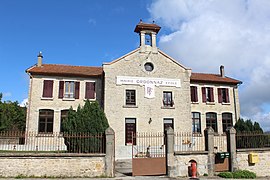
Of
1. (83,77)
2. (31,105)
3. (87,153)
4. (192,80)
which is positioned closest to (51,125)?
(31,105)

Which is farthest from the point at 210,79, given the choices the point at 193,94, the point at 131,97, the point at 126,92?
the point at 126,92

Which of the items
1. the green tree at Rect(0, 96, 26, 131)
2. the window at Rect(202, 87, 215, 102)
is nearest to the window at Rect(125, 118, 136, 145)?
the window at Rect(202, 87, 215, 102)

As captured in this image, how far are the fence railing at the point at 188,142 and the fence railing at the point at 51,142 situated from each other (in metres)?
9.60

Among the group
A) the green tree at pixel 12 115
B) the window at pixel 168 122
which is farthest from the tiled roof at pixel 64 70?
the green tree at pixel 12 115

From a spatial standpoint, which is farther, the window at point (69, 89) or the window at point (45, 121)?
the window at point (69, 89)

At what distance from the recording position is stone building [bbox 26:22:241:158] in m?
24.1

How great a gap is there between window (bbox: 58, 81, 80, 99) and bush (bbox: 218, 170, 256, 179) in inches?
620

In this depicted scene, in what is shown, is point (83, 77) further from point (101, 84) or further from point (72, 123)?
point (72, 123)

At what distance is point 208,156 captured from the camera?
15.4m

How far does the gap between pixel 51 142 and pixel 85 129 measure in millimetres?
9939

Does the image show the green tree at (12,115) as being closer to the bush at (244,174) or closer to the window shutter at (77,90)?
the window shutter at (77,90)

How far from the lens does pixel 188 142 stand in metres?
23.3

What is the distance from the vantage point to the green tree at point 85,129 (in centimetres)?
1428

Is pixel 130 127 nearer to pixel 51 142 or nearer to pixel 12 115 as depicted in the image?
pixel 51 142
